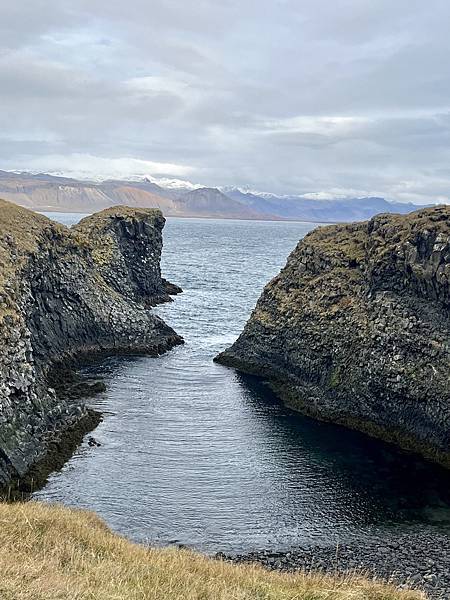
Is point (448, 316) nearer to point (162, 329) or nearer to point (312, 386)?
point (312, 386)

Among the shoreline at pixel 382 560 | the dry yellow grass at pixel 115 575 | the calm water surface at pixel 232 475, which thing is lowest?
the shoreline at pixel 382 560

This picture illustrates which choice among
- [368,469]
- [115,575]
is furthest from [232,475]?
[115,575]

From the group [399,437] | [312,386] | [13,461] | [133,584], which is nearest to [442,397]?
[399,437]

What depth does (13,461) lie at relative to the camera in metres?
39.7

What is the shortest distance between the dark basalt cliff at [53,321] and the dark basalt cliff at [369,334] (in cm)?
1521

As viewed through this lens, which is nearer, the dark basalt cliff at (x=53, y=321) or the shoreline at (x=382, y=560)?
the shoreline at (x=382, y=560)

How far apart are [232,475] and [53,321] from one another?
110 feet

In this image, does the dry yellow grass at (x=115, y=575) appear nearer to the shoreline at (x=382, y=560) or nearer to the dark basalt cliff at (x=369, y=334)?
the shoreline at (x=382, y=560)

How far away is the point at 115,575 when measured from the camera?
18.5 meters

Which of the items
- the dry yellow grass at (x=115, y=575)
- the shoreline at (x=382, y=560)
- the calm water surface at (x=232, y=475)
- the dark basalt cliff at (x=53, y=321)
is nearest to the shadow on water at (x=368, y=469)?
the calm water surface at (x=232, y=475)

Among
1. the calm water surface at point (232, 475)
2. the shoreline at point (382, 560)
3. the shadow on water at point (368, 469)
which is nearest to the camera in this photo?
the shoreline at point (382, 560)

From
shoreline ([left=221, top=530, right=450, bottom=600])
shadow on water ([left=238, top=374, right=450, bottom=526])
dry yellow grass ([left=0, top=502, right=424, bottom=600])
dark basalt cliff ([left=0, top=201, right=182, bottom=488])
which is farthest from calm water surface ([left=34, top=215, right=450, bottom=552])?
dry yellow grass ([left=0, top=502, right=424, bottom=600])

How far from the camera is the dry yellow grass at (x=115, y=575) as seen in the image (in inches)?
645

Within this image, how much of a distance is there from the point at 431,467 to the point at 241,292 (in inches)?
3358
